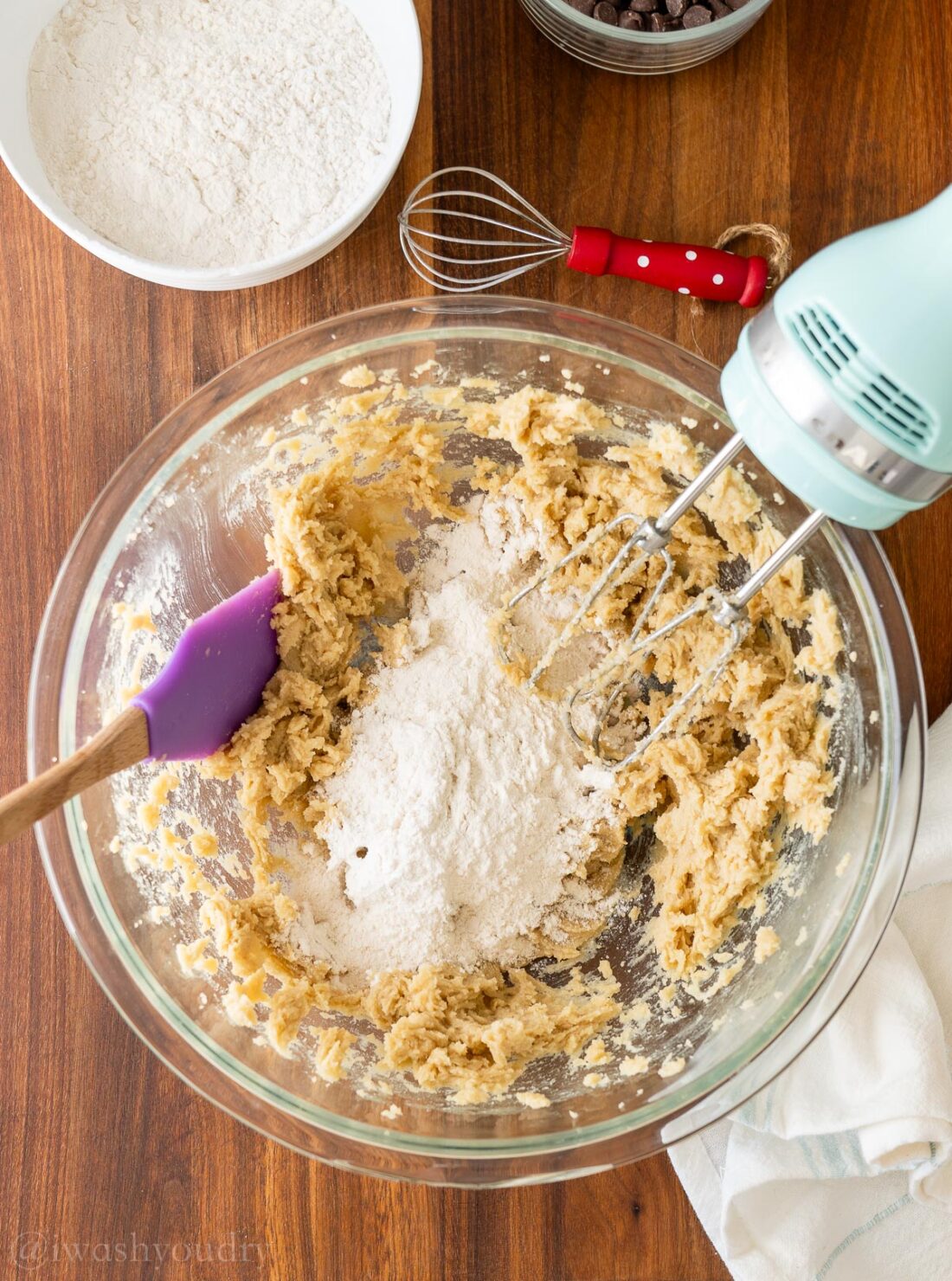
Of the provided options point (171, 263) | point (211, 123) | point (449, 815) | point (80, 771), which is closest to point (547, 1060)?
point (449, 815)

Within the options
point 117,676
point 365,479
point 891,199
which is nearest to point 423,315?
point 365,479

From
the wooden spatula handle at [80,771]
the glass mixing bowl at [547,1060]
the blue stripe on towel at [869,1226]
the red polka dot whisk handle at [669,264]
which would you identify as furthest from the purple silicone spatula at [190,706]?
the blue stripe on towel at [869,1226]

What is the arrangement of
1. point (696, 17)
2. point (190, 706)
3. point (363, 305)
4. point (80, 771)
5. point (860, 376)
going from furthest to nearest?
1. point (363, 305)
2. point (696, 17)
3. point (190, 706)
4. point (80, 771)
5. point (860, 376)

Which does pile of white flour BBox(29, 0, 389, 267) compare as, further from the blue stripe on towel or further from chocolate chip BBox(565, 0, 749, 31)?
the blue stripe on towel

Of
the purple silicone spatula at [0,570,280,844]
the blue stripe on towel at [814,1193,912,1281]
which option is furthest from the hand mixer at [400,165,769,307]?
the blue stripe on towel at [814,1193,912,1281]

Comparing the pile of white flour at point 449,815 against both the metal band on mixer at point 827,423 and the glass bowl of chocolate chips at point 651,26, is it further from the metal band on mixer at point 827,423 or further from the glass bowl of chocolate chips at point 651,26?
the glass bowl of chocolate chips at point 651,26

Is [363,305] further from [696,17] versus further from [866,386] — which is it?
[866,386]
